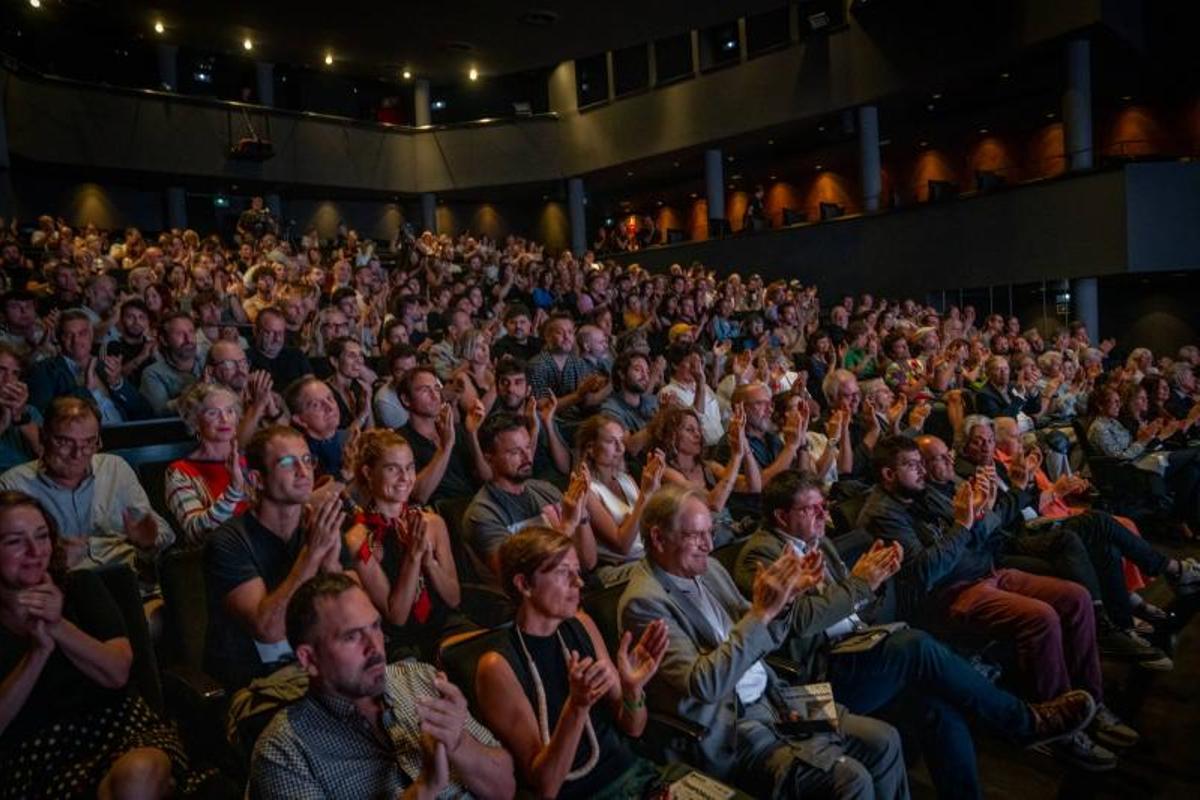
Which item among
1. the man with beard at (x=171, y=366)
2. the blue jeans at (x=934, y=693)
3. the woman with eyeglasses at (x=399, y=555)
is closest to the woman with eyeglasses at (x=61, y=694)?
the woman with eyeglasses at (x=399, y=555)

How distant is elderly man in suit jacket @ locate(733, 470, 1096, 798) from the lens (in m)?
2.23

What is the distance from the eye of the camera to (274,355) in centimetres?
434

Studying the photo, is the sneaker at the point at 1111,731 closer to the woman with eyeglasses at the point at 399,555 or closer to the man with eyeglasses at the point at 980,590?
the man with eyeglasses at the point at 980,590

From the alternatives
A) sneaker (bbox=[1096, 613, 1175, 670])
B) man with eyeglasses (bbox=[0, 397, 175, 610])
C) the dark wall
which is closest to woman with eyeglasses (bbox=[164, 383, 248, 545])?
man with eyeglasses (bbox=[0, 397, 175, 610])

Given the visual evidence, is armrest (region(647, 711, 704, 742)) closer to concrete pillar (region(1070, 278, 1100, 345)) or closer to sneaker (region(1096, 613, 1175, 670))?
sneaker (region(1096, 613, 1175, 670))

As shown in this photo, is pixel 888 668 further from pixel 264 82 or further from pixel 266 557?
pixel 264 82

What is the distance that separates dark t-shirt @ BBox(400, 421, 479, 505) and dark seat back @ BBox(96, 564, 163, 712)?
3.95 ft

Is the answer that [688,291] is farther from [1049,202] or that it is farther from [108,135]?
[108,135]

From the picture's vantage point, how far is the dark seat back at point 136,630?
6.31ft

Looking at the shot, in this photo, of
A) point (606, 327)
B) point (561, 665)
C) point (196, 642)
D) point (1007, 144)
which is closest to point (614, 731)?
point (561, 665)

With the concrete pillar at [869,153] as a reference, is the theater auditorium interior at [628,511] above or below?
below

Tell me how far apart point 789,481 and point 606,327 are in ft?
11.9

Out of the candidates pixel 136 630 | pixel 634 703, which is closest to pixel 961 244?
pixel 634 703

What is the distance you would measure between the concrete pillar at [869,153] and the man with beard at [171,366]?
33.4ft
